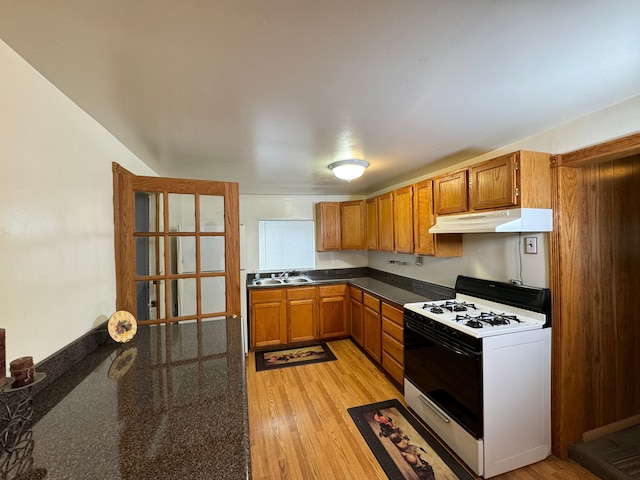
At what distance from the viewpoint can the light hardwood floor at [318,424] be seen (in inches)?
67.7

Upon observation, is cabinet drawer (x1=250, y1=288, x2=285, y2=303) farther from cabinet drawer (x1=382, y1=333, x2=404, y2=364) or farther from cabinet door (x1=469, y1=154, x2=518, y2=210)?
cabinet door (x1=469, y1=154, x2=518, y2=210)

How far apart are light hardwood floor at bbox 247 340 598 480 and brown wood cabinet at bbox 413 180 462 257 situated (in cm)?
145

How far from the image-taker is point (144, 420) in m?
0.88

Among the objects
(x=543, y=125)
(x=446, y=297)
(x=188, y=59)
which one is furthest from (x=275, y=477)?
(x=543, y=125)

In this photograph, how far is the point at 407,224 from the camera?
9.57 feet

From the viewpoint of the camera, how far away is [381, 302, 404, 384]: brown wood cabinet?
99.3 inches

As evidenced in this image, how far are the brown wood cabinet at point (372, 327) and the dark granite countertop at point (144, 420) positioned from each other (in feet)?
6.25

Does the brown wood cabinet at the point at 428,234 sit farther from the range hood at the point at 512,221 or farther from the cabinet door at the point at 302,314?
the cabinet door at the point at 302,314

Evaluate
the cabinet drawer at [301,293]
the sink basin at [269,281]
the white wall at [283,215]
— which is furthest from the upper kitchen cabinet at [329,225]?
the sink basin at [269,281]

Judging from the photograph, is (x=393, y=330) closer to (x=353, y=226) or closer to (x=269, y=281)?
(x=353, y=226)

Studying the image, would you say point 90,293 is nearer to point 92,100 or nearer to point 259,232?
point 92,100

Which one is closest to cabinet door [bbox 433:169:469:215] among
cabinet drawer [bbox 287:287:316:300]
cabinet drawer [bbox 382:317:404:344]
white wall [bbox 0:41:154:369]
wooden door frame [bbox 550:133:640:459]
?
wooden door frame [bbox 550:133:640:459]

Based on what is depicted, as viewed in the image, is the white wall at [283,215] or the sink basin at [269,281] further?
the white wall at [283,215]

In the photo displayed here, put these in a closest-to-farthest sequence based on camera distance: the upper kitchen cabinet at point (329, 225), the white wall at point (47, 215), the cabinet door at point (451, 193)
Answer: the white wall at point (47, 215)
the cabinet door at point (451, 193)
the upper kitchen cabinet at point (329, 225)
